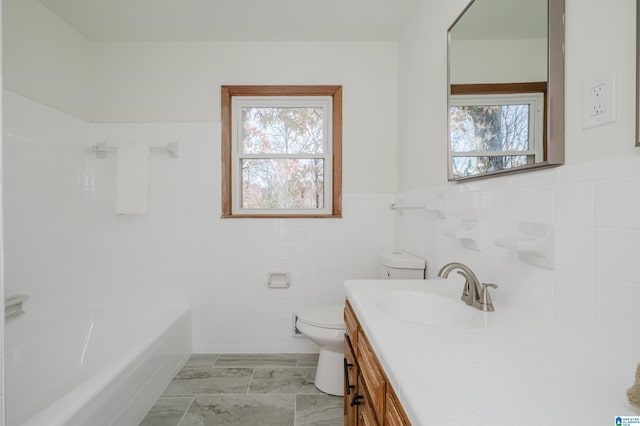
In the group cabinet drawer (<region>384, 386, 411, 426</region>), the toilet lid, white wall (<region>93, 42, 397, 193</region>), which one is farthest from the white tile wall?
white wall (<region>93, 42, 397, 193</region>)

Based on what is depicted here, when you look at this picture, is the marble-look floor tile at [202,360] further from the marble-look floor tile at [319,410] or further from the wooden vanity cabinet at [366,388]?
the wooden vanity cabinet at [366,388]

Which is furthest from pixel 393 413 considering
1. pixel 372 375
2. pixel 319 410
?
pixel 319 410

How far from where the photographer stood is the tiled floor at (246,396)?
5.57ft

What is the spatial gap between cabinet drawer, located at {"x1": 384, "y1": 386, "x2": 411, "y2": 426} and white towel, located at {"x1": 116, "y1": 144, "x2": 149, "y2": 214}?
7.11 ft

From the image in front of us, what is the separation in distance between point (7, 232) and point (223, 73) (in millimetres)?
1683

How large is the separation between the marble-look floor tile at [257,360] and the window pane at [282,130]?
62.6 inches

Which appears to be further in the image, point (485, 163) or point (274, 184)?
point (274, 184)

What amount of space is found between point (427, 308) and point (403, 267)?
25.9 inches

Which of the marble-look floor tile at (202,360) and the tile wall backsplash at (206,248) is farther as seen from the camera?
the tile wall backsplash at (206,248)

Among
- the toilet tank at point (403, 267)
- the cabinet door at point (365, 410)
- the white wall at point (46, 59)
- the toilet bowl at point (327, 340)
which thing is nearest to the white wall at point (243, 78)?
the white wall at point (46, 59)

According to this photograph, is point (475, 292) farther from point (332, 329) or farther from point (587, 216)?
point (332, 329)

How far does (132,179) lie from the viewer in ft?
7.56

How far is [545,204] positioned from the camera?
2.98ft

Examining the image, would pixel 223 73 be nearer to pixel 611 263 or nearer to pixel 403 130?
pixel 403 130
